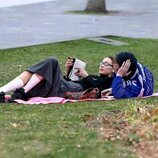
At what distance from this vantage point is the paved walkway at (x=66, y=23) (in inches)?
648

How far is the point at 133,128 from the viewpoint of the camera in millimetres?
5449

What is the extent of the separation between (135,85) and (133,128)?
260 cm

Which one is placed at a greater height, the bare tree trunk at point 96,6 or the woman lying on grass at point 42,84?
the woman lying on grass at point 42,84

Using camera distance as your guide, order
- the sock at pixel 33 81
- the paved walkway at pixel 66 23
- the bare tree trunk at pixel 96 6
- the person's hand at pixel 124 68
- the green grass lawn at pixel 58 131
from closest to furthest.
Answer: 1. the green grass lawn at pixel 58 131
2. the person's hand at pixel 124 68
3. the sock at pixel 33 81
4. the paved walkway at pixel 66 23
5. the bare tree trunk at pixel 96 6

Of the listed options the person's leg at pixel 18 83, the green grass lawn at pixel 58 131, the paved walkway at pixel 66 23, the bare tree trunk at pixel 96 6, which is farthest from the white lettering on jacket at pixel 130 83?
the bare tree trunk at pixel 96 6

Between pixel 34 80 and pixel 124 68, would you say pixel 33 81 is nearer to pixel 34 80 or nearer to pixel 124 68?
pixel 34 80

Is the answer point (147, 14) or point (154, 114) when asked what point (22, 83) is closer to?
point (154, 114)

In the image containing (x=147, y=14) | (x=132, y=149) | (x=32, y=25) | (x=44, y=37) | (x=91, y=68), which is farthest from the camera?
(x=147, y=14)

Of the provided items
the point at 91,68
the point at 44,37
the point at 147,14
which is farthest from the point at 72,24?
the point at 91,68

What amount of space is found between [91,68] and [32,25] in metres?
7.62

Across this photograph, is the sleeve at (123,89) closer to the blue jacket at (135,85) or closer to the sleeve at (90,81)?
the blue jacket at (135,85)

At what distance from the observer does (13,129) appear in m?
5.86

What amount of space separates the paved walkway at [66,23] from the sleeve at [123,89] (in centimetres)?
703

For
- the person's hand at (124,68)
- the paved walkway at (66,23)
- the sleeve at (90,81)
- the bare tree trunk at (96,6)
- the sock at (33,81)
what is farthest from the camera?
the bare tree trunk at (96,6)
